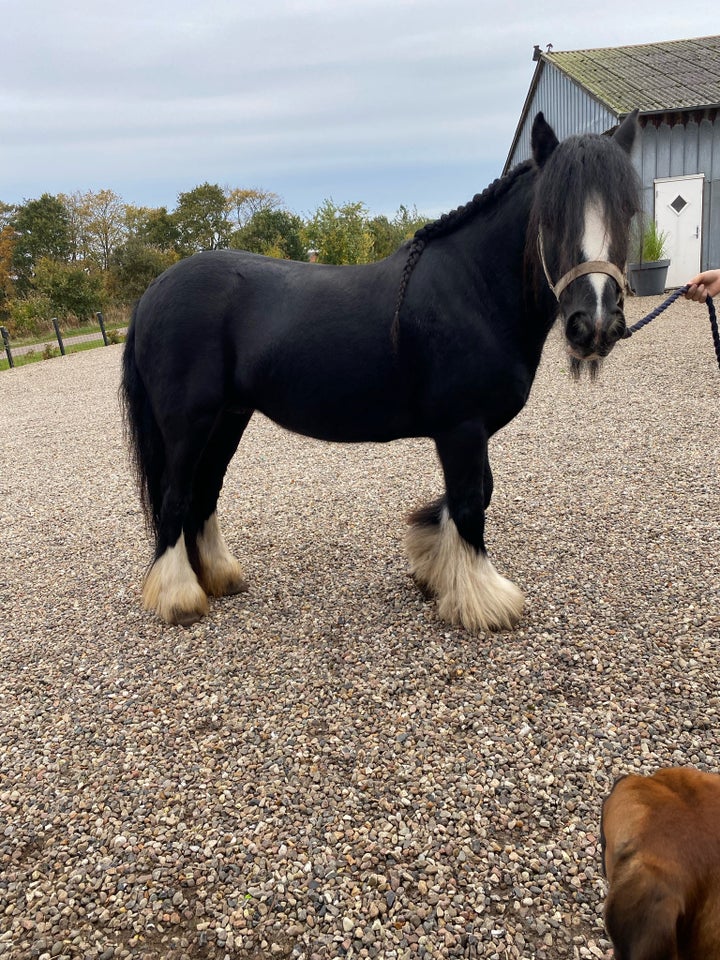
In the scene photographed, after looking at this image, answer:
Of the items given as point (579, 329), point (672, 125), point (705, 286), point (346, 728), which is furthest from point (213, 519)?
point (672, 125)

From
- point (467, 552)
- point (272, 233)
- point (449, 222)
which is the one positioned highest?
point (272, 233)

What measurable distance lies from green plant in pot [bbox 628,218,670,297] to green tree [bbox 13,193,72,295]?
33.1 metres

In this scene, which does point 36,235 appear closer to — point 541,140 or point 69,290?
point 69,290

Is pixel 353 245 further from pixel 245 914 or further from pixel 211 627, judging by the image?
pixel 245 914

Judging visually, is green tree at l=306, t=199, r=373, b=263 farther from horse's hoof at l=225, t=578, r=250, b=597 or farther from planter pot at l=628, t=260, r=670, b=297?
horse's hoof at l=225, t=578, r=250, b=597

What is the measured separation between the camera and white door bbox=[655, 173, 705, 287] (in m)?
14.8

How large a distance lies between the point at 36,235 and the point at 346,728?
4137cm

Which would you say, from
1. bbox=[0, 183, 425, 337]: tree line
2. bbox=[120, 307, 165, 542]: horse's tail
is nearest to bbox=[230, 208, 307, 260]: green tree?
bbox=[0, 183, 425, 337]: tree line

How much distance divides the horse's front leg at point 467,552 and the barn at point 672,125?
45.3ft

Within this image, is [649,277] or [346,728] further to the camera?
[649,277]

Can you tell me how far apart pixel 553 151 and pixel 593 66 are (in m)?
18.0

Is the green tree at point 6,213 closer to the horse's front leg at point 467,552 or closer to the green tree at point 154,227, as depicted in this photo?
the green tree at point 154,227

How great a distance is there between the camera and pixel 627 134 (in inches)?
106

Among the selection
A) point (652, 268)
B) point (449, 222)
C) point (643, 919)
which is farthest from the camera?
point (652, 268)
